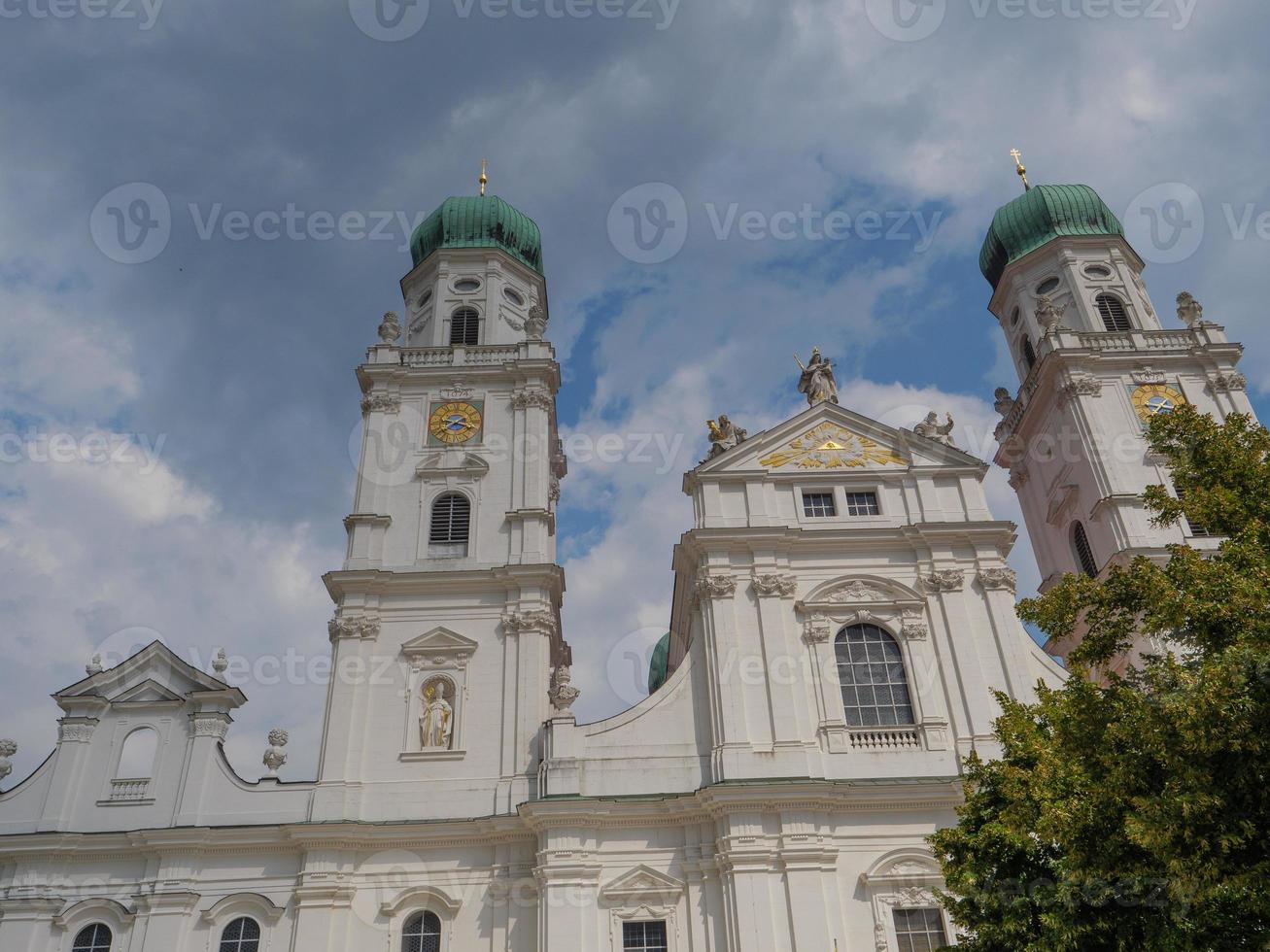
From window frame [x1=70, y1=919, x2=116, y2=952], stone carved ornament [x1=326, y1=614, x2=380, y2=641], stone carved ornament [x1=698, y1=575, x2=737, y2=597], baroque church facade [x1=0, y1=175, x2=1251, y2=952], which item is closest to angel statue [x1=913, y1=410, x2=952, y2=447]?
baroque church facade [x1=0, y1=175, x2=1251, y2=952]

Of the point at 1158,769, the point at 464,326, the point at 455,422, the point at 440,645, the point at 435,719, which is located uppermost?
the point at 464,326

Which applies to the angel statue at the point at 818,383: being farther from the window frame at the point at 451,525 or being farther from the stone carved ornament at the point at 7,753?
the stone carved ornament at the point at 7,753

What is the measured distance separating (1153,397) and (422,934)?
23.7 metres

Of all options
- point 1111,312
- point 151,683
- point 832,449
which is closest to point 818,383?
point 832,449

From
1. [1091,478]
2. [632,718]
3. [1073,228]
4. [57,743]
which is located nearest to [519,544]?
[632,718]

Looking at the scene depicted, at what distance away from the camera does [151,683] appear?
896 inches

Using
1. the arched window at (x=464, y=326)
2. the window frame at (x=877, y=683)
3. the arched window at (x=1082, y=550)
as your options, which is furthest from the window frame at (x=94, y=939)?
the arched window at (x=1082, y=550)

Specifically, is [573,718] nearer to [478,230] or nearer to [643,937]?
[643,937]

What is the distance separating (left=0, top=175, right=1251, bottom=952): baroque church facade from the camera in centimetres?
2008

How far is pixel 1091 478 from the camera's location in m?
27.2

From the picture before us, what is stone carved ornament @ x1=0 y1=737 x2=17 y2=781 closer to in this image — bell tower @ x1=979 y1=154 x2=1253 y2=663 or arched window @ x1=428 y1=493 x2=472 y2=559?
arched window @ x1=428 y1=493 x2=472 y2=559

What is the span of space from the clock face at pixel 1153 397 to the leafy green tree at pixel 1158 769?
56.0ft

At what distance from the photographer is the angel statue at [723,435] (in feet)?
87.4

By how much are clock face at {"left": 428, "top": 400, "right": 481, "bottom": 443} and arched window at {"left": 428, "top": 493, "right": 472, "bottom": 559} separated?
75.7 inches
